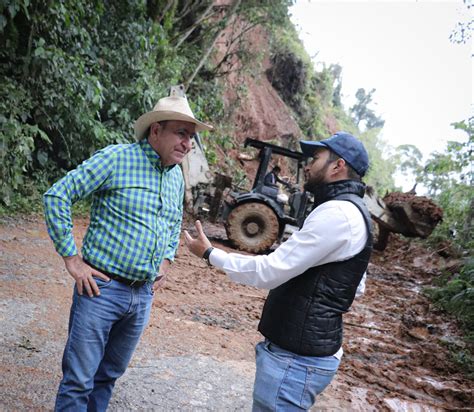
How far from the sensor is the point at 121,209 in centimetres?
203

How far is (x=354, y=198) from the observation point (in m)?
1.79

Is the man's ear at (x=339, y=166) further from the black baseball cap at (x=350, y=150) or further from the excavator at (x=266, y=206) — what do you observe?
the excavator at (x=266, y=206)

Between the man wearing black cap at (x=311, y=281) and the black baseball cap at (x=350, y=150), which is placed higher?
the black baseball cap at (x=350, y=150)

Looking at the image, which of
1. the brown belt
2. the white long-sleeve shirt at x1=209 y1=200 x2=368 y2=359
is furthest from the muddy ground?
the white long-sleeve shirt at x1=209 y1=200 x2=368 y2=359

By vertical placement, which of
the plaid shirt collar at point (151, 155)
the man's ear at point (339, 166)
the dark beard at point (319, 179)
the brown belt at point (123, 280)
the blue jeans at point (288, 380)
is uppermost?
the man's ear at point (339, 166)

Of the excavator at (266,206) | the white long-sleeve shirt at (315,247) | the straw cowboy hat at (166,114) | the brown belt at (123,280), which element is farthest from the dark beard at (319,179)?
the excavator at (266,206)

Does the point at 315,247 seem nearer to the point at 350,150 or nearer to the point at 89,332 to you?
the point at 350,150

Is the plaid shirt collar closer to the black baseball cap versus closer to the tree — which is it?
the black baseball cap

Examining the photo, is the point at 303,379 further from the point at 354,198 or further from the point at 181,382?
the point at 181,382

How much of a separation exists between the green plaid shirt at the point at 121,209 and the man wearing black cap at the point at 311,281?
41 centimetres

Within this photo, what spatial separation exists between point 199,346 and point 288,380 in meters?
2.42

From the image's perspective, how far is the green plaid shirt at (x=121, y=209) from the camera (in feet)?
6.41

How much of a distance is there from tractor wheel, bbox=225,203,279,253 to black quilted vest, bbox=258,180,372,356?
678 centimetres

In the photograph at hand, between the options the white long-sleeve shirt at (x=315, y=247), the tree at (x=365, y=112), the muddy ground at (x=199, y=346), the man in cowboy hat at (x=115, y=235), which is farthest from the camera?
the tree at (x=365, y=112)
